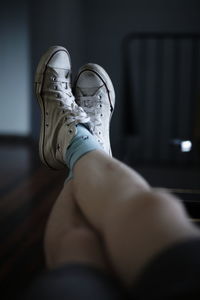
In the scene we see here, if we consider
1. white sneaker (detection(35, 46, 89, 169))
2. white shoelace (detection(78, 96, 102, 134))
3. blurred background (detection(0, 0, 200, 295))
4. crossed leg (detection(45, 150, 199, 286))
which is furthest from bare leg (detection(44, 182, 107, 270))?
blurred background (detection(0, 0, 200, 295))

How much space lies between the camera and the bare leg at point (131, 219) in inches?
21.1

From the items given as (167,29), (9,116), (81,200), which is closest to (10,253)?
(81,200)

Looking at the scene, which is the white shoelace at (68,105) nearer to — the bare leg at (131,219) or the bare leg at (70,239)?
the bare leg at (70,239)

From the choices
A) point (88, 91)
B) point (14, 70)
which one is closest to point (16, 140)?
point (14, 70)

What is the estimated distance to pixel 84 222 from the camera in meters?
0.77

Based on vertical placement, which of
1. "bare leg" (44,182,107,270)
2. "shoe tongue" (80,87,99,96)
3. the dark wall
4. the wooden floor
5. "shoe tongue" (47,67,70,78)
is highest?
the dark wall

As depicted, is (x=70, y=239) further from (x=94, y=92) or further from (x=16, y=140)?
(x=16, y=140)

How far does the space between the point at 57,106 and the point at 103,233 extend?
828 millimetres

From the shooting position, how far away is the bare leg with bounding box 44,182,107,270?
2.03 ft

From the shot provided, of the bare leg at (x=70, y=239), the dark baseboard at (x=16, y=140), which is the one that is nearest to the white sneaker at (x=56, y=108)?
the bare leg at (x=70, y=239)

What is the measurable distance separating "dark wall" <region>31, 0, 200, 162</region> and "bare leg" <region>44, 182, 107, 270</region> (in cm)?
356

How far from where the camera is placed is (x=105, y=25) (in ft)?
15.2

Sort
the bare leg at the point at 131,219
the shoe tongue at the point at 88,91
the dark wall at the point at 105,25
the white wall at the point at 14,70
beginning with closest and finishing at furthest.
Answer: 1. the bare leg at the point at 131,219
2. the shoe tongue at the point at 88,91
3. the dark wall at the point at 105,25
4. the white wall at the point at 14,70

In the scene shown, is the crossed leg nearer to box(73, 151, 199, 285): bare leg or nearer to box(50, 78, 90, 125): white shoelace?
box(73, 151, 199, 285): bare leg
